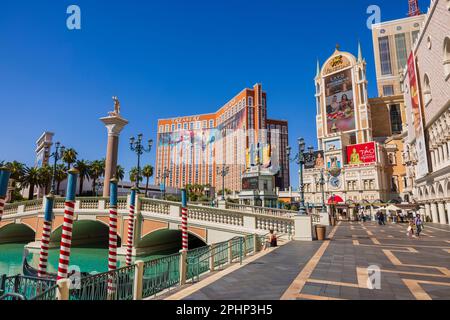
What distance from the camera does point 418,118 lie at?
39.8 metres

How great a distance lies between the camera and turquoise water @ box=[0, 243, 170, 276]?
20.3 meters

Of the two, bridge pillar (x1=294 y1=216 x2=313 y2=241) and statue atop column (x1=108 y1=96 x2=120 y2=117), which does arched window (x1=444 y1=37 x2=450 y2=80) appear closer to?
→ bridge pillar (x1=294 y1=216 x2=313 y2=241)

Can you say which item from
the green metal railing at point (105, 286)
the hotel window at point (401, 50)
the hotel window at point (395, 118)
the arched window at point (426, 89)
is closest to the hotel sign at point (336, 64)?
the hotel window at point (401, 50)

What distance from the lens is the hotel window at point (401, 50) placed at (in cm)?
8799

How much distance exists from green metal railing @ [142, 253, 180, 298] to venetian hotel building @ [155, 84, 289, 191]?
96.5 meters

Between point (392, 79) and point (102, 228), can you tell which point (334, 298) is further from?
point (392, 79)

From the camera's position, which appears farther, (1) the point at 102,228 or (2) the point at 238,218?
(1) the point at 102,228

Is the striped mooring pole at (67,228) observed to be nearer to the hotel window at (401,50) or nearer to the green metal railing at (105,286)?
the green metal railing at (105,286)

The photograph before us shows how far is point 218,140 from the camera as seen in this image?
12556cm

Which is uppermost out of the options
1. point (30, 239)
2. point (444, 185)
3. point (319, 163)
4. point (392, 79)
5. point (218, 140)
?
point (392, 79)

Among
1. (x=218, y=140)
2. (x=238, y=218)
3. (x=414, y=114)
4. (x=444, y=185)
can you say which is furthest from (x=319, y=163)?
(x=238, y=218)

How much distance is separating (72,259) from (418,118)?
157ft

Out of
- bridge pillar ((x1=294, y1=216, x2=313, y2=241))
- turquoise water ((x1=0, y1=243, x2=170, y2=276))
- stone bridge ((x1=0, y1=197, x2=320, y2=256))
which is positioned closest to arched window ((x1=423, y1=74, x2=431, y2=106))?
stone bridge ((x1=0, y1=197, x2=320, y2=256))
